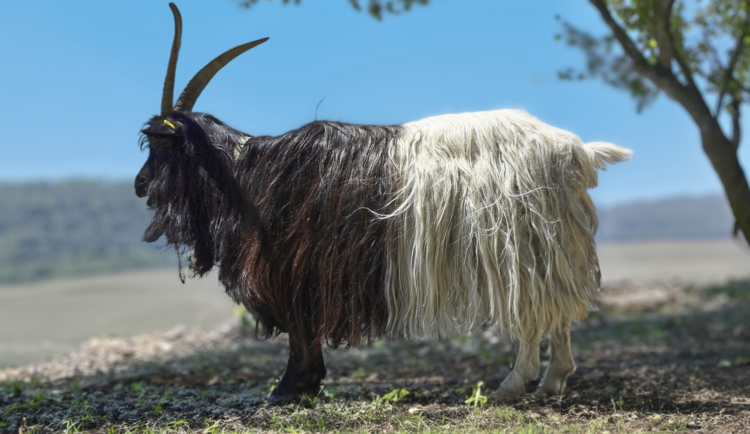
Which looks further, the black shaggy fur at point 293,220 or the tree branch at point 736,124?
the tree branch at point 736,124

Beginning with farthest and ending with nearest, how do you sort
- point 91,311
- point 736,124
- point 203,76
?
point 91,311 < point 736,124 < point 203,76

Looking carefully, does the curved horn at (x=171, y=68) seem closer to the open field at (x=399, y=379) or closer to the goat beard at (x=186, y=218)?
the goat beard at (x=186, y=218)

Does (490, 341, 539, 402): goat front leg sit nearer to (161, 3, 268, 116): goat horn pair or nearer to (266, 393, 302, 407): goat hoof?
(266, 393, 302, 407): goat hoof

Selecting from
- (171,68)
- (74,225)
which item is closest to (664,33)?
(171,68)

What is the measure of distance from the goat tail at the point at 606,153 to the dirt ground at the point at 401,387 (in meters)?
1.40

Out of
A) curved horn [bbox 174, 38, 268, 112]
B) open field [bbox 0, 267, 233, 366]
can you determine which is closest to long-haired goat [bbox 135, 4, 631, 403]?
curved horn [bbox 174, 38, 268, 112]

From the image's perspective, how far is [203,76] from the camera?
3996mm

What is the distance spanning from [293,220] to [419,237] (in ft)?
2.33

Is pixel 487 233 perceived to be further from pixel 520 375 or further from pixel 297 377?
pixel 297 377

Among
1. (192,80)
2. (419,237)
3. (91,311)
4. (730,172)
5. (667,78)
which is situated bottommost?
(91,311)

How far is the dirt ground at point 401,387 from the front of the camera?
3.40 meters

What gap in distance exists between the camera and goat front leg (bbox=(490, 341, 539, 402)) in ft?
12.7

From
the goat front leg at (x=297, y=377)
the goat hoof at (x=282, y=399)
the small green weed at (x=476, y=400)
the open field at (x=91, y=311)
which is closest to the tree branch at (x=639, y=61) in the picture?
the small green weed at (x=476, y=400)

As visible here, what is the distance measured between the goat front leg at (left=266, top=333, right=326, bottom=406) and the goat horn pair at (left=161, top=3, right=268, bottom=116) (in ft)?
5.19
